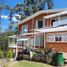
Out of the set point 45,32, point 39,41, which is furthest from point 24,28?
point 45,32

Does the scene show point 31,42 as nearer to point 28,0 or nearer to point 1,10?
point 1,10

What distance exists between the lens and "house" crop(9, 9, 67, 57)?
37.7 metres

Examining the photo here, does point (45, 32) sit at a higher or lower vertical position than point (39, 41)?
higher

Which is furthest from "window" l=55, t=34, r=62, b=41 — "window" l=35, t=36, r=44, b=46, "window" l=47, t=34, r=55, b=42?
"window" l=35, t=36, r=44, b=46

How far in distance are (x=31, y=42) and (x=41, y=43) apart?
2.99 metres

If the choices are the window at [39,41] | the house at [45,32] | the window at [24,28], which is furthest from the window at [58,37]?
the window at [24,28]

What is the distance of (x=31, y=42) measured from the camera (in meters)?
45.5

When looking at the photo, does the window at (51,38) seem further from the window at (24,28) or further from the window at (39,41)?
the window at (24,28)

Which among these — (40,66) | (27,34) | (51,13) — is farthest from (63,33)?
(40,66)

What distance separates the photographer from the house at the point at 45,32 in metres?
37.7

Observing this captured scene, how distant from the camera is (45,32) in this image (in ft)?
125

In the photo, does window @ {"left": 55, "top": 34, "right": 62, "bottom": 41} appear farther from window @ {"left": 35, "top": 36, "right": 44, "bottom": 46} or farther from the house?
window @ {"left": 35, "top": 36, "right": 44, "bottom": 46}

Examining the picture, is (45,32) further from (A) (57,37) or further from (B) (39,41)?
(B) (39,41)

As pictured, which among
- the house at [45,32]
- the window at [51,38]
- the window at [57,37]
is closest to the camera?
the window at [57,37]
